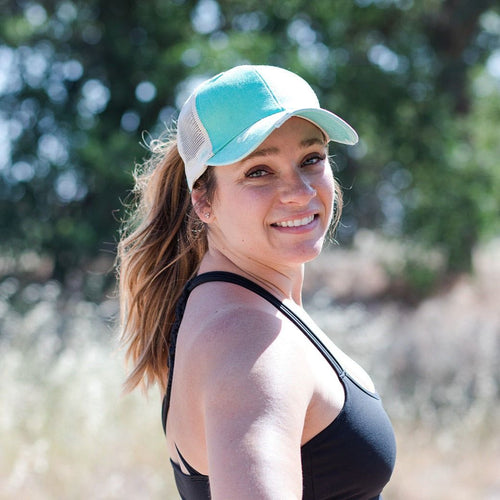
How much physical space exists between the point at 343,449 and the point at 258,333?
269 millimetres

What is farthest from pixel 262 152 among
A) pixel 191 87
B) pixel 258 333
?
pixel 191 87

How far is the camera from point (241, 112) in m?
1.37

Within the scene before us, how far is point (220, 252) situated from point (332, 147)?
34.3 feet

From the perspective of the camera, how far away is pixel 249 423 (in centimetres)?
105

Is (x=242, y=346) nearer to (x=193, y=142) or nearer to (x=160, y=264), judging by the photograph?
(x=193, y=142)

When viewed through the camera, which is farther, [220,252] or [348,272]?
[348,272]

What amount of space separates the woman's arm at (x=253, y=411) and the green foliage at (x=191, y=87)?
8.32 meters

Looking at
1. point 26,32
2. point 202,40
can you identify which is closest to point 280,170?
point 202,40

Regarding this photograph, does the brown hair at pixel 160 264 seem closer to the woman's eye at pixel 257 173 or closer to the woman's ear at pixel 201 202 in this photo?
the woman's ear at pixel 201 202

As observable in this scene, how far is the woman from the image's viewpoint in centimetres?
106

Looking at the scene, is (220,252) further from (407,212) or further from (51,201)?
(407,212)

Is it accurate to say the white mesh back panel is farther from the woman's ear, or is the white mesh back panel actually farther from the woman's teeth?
the woman's teeth

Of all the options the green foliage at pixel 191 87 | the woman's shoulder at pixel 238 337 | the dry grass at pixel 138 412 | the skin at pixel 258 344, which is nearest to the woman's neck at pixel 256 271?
the skin at pixel 258 344

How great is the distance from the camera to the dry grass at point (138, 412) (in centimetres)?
398
